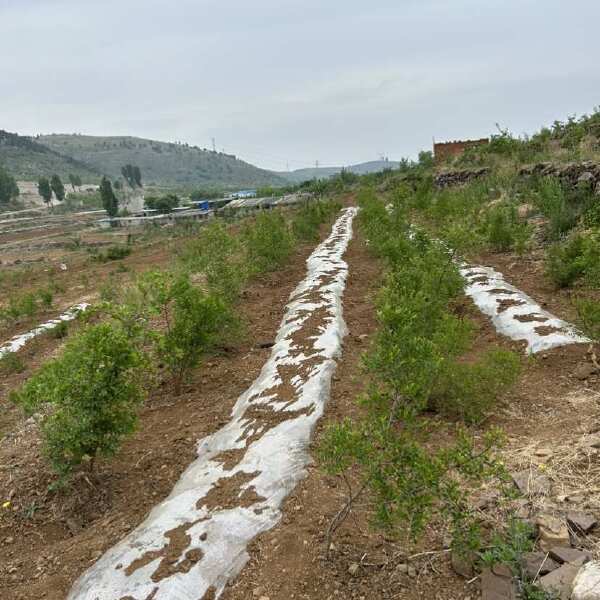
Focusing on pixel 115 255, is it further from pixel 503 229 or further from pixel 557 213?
pixel 557 213

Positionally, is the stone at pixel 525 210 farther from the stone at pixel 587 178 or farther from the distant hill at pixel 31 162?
the distant hill at pixel 31 162

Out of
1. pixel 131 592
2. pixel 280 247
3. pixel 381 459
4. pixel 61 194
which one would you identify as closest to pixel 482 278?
pixel 280 247

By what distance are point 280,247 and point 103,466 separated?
8.27 metres

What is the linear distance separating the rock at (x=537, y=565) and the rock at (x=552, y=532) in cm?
8

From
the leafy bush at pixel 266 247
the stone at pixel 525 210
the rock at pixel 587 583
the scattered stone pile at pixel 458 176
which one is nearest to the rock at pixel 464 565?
the rock at pixel 587 583

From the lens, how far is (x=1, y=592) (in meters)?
3.46

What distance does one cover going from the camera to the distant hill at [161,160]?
160 m

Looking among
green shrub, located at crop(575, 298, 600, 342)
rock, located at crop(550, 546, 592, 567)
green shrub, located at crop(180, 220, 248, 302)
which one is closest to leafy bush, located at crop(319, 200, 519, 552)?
rock, located at crop(550, 546, 592, 567)

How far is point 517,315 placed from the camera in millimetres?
6781

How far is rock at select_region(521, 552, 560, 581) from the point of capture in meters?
2.55

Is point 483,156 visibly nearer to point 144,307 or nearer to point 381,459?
point 144,307

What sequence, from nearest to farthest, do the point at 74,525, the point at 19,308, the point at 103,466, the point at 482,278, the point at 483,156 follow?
the point at 74,525
the point at 103,466
the point at 482,278
the point at 19,308
the point at 483,156

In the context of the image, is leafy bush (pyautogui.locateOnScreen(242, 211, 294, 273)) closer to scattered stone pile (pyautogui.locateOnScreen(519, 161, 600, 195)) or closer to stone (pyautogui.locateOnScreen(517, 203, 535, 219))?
stone (pyautogui.locateOnScreen(517, 203, 535, 219))

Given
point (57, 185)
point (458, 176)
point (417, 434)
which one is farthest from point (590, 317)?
point (57, 185)
